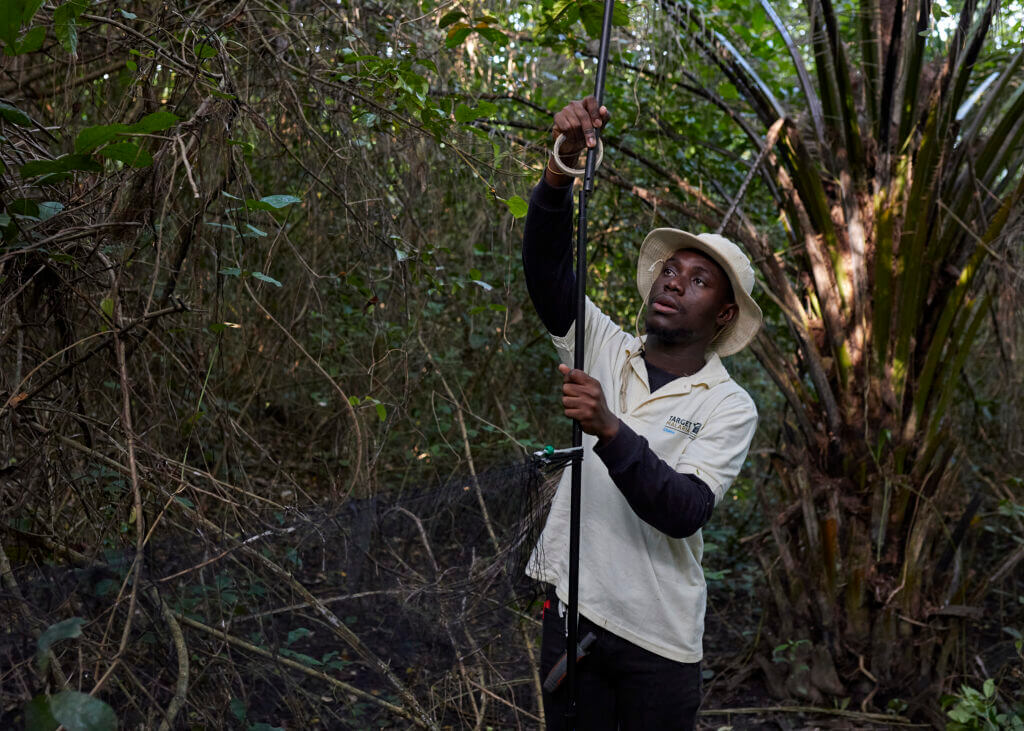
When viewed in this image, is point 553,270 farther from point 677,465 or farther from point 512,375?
point 512,375

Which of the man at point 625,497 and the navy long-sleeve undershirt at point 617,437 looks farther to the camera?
the man at point 625,497

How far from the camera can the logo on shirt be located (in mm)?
2184

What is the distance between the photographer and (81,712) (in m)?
1.39

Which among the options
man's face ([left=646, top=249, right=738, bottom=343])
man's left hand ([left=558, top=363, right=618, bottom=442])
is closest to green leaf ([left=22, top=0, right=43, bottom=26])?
man's left hand ([left=558, top=363, right=618, bottom=442])

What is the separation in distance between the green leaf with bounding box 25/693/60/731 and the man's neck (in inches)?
59.6

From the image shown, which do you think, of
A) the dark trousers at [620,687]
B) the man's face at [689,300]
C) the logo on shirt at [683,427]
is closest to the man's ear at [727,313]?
the man's face at [689,300]

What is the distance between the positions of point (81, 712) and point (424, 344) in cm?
229

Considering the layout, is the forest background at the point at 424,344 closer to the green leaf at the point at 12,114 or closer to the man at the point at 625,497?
the green leaf at the point at 12,114

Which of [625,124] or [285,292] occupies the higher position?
[625,124]

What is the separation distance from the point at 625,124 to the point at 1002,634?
3.24 metres

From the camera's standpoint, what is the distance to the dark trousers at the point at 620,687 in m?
2.16

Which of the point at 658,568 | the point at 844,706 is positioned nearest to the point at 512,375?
the point at 844,706

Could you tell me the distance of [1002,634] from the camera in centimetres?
470

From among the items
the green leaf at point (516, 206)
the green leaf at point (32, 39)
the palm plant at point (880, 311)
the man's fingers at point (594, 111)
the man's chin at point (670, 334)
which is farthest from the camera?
the palm plant at point (880, 311)
